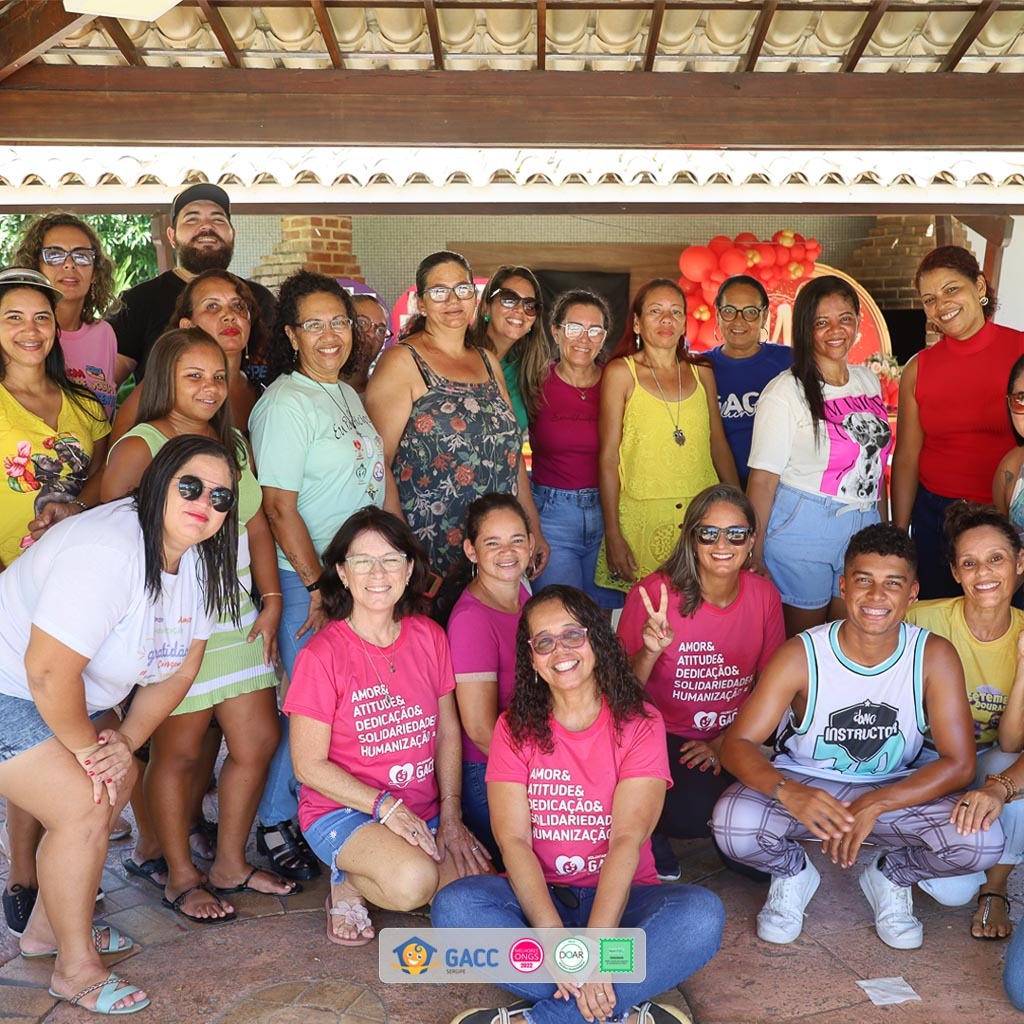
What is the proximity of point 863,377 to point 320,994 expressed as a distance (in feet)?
8.47

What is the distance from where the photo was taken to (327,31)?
148 inches

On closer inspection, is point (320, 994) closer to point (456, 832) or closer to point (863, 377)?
point (456, 832)

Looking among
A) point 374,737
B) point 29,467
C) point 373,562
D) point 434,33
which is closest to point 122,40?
point 434,33

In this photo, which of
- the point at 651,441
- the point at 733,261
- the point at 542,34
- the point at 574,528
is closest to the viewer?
the point at 542,34

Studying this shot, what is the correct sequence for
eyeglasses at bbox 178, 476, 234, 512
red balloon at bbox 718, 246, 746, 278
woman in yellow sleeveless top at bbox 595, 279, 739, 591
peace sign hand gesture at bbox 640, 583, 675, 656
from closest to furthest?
eyeglasses at bbox 178, 476, 234, 512 < peace sign hand gesture at bbox 640, 583, 675, 656 < woman in yellow sleeveless top at bbox 595, 279, 739, 591 < red balloon at bbox 718, 246, 746, 278

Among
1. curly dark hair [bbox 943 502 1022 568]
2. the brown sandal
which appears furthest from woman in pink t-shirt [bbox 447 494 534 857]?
the brown sandal

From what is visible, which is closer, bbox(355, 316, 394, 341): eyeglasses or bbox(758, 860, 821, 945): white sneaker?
bbox(758, 860, 821, 945): white sneaker

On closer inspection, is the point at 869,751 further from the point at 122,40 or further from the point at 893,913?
the point at 122,40

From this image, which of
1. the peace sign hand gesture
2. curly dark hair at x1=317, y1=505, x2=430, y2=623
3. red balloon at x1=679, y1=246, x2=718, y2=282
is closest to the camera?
curly dark hair at x1=317, y1=505, x2=430, y2=623

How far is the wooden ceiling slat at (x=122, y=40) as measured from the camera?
11.8 feet

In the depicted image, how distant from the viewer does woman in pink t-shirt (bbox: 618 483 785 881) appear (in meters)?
3.47

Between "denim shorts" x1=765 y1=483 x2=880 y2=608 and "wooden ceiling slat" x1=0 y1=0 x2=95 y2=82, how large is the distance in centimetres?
252

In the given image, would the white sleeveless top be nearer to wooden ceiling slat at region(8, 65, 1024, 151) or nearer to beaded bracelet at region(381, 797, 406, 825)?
beaded bracelet at region(381, 797, 406, 825)

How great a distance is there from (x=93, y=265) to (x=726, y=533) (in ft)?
6.99
